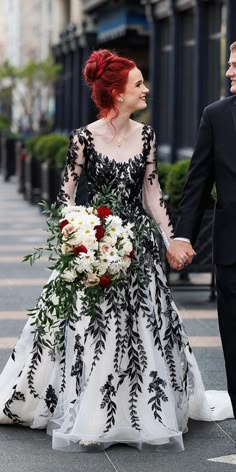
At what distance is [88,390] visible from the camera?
6770 millimetres

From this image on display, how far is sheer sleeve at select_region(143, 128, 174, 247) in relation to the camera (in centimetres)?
707

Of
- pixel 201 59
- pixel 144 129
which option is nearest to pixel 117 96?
pixel 144 129

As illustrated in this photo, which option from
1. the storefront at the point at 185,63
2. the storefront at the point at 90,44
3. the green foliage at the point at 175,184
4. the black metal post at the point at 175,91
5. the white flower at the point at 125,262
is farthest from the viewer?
the storefront at the point at 90,44

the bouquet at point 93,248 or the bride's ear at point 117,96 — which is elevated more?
the bride's ear at point 117,96

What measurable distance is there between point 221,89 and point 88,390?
15.3 meters

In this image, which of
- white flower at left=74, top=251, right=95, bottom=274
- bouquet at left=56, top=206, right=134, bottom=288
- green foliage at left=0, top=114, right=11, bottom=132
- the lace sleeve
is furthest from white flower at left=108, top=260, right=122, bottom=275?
green foliage at left=0, top=114, right=11, bottom=132

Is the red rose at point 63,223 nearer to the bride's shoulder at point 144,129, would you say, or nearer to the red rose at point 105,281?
the red rose at point 105,281

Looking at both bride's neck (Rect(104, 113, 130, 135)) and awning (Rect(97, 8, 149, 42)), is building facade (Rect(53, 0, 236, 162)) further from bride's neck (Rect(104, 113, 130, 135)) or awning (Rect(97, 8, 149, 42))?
bride's neck (Rect(104, 113, 130, 135))

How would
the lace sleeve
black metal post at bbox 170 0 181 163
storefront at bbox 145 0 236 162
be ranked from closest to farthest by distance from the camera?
1. the lace sleeve
2. storefront at bbox 145 0 236 162
3. black metal post at bbox 170 0 181 163

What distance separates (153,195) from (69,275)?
2.50 ft

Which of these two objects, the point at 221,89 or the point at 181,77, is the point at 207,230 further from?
the point at 181,77

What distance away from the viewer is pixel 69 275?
664 centimetres

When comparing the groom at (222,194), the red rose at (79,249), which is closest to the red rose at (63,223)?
the red rose at (79,249)

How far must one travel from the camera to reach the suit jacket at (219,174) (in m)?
6.41
